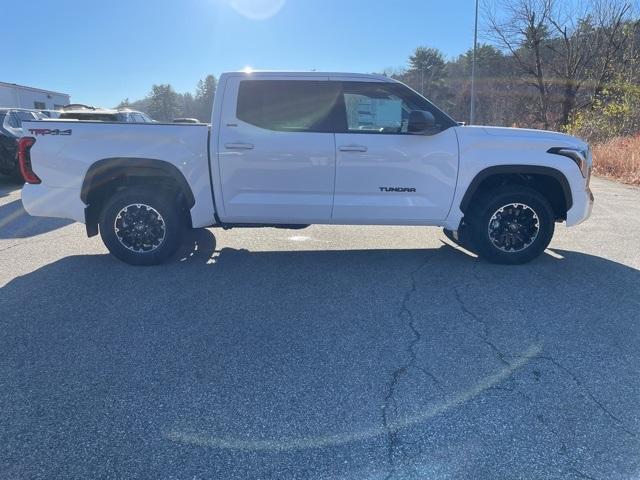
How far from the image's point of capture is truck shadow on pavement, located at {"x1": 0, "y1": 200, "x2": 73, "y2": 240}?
709 cm

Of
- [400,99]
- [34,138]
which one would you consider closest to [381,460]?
[400,99]

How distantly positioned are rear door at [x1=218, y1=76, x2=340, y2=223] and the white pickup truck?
0.04 feet

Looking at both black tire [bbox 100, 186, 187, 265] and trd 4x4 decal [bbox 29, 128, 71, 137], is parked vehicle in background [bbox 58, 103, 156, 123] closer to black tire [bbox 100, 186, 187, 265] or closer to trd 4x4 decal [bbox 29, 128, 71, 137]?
trd 4x4 decal [bbox 29, 128, 71, 137]

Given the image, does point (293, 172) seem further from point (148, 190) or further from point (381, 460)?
point (381, 460)

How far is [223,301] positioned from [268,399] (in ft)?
5.52

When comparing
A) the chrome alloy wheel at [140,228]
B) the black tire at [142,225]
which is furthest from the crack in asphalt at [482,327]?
the chrome alloy wheel at [140,228]

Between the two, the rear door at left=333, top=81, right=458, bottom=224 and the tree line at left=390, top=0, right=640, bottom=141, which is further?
the tree line at left=390, top=0, right=640, bottom=141

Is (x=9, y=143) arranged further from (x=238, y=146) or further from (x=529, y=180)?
(x=529, y=180)

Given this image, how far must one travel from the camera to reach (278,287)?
472 centimetres

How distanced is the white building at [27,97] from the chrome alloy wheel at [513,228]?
115 ft

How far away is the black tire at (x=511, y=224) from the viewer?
206 inches

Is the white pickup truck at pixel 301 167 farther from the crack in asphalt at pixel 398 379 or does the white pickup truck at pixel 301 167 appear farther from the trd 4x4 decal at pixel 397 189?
the crack in asphalt at pixel 398 379

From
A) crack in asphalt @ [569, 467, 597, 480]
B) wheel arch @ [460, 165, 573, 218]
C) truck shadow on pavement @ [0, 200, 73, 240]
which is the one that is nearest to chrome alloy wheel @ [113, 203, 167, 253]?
truck shadow on pavement @ [0, 200, 73, 240]

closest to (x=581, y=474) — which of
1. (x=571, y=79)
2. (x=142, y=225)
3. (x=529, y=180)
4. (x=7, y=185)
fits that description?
(x=529, y=180)
